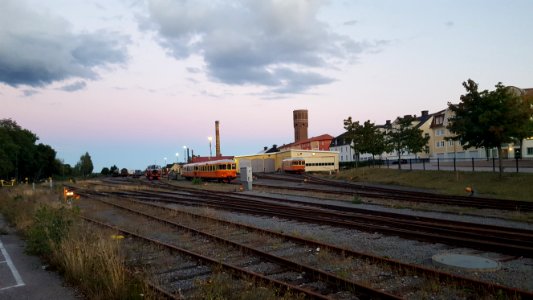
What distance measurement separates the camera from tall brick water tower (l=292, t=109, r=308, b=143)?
386ft

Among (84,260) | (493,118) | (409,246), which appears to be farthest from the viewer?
(493,118)

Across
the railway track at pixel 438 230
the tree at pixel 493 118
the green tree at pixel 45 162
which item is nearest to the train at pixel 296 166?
the tree at pixel 493 118

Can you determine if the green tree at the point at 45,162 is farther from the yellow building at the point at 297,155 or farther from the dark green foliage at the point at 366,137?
the dark green foliage at the point at 366,137

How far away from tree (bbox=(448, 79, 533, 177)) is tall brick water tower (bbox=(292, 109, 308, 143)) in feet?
292

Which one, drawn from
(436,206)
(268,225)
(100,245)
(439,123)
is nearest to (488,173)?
(436,206)

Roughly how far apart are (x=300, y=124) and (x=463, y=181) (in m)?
88.9

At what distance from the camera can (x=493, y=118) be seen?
26609 millimetres

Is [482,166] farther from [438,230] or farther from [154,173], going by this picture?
[154,173]

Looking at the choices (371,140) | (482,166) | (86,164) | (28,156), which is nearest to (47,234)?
(371,140)

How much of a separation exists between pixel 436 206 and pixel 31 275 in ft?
52.1

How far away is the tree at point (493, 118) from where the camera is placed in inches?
1040

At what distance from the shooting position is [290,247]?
1049 cm

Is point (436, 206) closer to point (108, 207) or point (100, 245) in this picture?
point (100, 245)

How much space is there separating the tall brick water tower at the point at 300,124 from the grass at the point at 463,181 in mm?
75324
